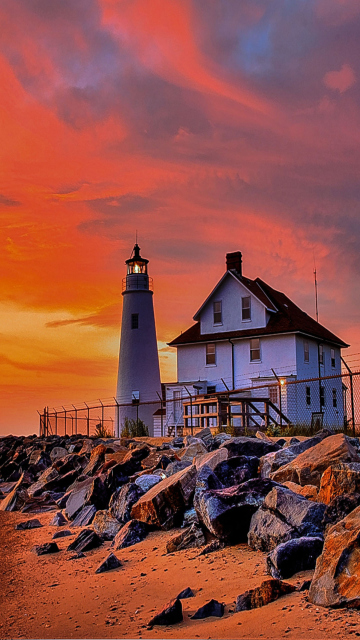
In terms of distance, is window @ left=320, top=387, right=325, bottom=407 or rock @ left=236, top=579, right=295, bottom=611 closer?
rock @ left=236, top=579, right=295, bottom=611

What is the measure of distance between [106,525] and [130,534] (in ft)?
3.38

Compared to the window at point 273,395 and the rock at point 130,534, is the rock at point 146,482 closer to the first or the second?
the rock at point 130,534

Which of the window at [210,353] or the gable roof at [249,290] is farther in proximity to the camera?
the window at [210,353]

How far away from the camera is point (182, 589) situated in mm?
5594

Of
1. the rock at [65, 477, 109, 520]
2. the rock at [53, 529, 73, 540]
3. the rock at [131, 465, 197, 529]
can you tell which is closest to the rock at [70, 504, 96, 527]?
the rock at [65, 477, 109, 520]

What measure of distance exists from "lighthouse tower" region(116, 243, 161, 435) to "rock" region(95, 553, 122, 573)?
94.4 ft

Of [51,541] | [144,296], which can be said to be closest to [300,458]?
[51,541]

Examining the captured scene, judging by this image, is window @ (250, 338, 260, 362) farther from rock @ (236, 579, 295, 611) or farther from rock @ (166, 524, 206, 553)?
rock @ (236, 579, 295, 611)

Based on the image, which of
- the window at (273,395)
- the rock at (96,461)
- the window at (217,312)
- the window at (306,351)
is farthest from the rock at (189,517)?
the window at (217,312)

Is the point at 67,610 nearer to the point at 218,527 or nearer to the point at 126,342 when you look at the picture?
the point at 218,527

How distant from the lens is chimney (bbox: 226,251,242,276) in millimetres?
38406

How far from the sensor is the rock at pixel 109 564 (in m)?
6.77

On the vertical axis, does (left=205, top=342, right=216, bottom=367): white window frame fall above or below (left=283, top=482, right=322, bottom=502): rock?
above

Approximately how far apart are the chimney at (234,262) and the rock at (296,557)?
33369 mm
